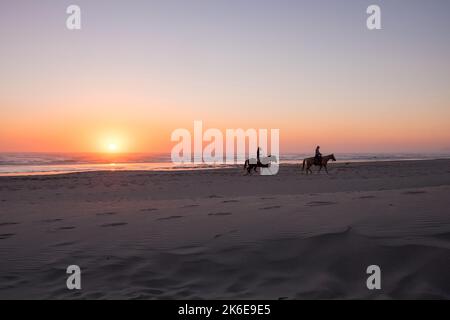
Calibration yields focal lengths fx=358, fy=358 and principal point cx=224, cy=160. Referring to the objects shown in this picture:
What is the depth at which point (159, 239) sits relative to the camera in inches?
254

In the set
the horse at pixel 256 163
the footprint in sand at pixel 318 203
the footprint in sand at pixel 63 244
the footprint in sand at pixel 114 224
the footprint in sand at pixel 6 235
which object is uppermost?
the horse at pixel 256 163

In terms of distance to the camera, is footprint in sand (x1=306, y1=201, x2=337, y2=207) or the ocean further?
→ the ocean

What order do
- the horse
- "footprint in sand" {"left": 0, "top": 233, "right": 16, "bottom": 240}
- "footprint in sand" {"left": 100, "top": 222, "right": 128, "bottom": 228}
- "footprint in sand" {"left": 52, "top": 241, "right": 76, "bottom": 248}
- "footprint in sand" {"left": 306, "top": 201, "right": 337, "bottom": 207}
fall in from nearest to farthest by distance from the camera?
"footprint in sand" {"left": 52, "top": 241, "right": 76, "bottom": 248}
"footprint in sand" {"left": 0, "top": 233, "right": 16, "bottom": 240}
"footprint in sand" {"left": 100, "top": 222, "right": 128, "bottom": 228}
"footprint in sand" {"left": 306, "top": 201, "right": 337, "bottom": 207}
the horse

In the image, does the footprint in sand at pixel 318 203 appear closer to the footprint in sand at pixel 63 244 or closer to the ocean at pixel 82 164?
the footprint in sand at pixel 63 244

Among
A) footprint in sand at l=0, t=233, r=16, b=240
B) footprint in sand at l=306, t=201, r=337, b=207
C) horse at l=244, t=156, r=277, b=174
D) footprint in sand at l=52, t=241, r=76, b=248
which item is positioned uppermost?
horse at l=244, t=156, r=277, b=174

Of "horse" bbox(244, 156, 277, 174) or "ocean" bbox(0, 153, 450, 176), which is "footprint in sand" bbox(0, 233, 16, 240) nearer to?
"horse" bbox(244, 156, 277, 174)

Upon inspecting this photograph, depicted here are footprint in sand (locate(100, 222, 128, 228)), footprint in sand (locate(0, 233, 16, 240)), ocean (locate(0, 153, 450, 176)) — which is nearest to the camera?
footprint in sand (locate(0, 233, 16, 240))

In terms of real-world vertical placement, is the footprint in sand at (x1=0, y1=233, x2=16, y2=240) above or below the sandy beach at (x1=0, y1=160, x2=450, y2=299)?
below

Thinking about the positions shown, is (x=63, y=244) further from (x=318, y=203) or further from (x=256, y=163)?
(x=256, y=163)

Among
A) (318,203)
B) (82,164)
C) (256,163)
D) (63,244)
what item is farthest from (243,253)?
(82,164)

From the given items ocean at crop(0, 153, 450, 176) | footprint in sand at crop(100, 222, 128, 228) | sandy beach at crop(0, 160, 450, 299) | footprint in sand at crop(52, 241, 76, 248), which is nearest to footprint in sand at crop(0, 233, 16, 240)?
sandy beach at crop(0, 160, 450, 299)

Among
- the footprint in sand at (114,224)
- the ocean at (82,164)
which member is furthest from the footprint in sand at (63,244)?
the ocean at (82,164)

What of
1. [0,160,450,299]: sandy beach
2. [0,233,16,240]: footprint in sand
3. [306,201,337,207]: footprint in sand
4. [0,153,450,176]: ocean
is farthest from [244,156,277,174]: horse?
[0,233,16,240]: footprint in sand
